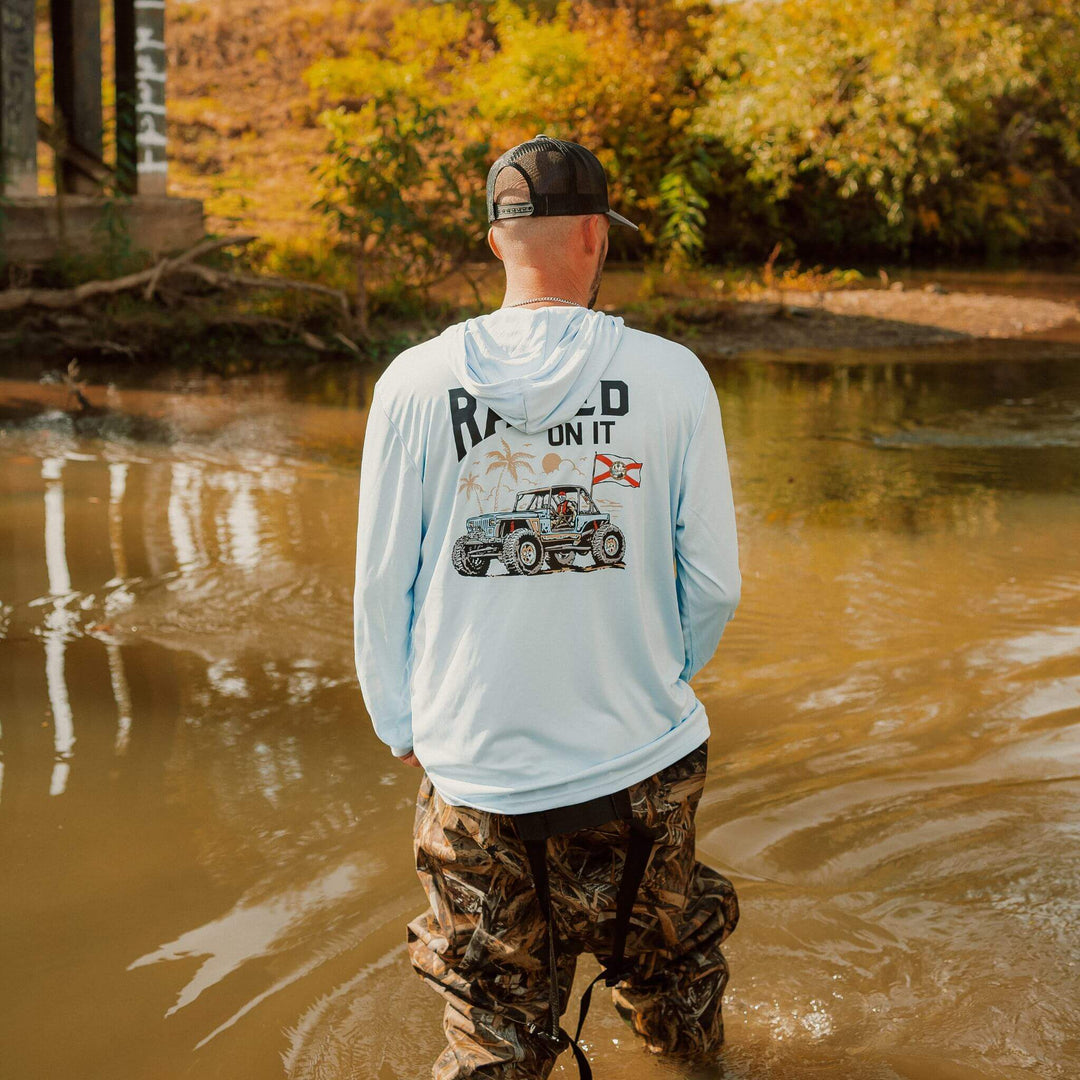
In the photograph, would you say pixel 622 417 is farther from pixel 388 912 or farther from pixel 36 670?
pixel 36 670

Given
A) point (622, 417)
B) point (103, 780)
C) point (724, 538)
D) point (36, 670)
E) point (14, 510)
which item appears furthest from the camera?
point (14, 510)

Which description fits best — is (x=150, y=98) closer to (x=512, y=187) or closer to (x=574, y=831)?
(x=512, y=187)

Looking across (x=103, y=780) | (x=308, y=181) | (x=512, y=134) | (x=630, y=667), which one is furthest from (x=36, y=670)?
(x=308, y=181)

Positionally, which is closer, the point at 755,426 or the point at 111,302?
the point at 755,426

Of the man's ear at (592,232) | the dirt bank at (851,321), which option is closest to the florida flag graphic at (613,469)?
the man's ear at (592,232)

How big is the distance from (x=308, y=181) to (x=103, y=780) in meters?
22.1

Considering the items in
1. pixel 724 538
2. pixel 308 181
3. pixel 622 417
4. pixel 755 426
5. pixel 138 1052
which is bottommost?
pixel 138 1052

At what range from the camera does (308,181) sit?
24.7 m

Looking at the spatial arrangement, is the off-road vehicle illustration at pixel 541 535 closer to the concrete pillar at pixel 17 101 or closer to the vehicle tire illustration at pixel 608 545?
the vehicle tire illustration at pixel 608 545

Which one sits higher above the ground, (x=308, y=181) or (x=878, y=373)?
(x=308, y=181)

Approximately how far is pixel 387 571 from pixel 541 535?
12.5 inches

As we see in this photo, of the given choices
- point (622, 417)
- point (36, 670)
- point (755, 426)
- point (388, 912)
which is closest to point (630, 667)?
point (622, 417)

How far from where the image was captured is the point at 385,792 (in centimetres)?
425

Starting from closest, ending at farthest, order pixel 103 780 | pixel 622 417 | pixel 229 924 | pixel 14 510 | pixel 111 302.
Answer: pixel 622 417, pixel 229 924, pixel 103 780, pixel 14 510, pixel 111 302
